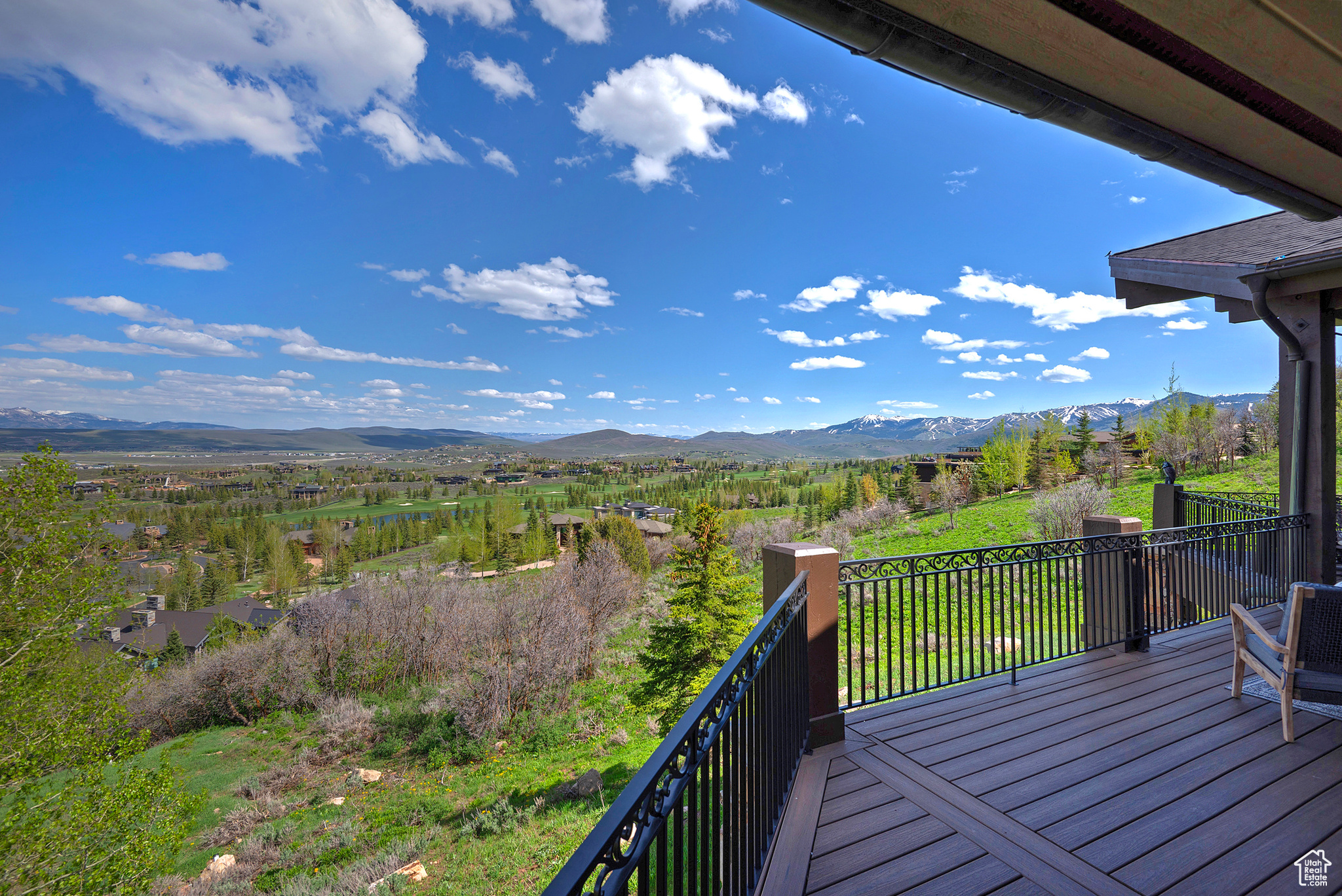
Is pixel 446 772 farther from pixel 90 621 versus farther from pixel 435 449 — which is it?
pixel 435 449

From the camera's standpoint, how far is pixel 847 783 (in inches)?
109

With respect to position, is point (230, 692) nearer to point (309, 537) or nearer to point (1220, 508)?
point (1220, 508)

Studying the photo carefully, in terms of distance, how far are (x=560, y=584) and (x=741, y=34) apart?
21374 mm

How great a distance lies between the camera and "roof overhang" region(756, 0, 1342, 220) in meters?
1.27

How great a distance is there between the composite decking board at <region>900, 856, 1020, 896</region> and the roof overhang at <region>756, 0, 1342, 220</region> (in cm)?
288

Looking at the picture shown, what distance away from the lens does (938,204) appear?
859 inches

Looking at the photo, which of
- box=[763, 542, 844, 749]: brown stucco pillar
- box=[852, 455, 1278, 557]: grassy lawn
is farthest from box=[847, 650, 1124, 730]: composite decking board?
box=[852, 455, 1278, 557]: grassy lawn

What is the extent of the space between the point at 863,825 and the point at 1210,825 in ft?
5.31

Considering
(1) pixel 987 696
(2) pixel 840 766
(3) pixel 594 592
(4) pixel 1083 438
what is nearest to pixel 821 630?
(2) pixel 840 766

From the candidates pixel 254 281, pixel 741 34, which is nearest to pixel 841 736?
pixel 741 34

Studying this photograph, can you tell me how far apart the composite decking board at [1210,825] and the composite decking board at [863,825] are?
0.70 meters

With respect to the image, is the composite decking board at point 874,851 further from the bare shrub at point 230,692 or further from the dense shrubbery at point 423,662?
the bare shrub at point 230,692

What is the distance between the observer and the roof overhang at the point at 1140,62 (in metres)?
1.27

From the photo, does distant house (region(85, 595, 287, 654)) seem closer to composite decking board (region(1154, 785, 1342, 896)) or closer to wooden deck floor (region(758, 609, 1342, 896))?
wooden deck floor (region(758, 609, 1342, 896))
